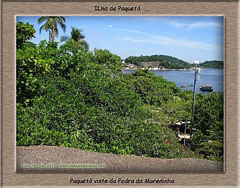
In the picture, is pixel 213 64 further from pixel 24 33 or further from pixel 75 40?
pixel 24 33

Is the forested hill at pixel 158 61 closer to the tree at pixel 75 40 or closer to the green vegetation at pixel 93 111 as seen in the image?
the green vegetation at pixel 93 111

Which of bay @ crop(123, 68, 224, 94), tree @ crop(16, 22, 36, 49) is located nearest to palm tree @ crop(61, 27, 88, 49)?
tree @ crop(16, 22, 36, 49)

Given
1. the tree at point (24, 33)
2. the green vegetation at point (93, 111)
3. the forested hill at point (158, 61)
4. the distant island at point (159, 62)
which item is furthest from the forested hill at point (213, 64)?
the tree at point (24, 33)

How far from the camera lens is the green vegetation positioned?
17.8 ft

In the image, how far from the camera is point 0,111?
489 cm

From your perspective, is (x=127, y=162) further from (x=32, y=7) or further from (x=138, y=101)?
(x=32, y=7)

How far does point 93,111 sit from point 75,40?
4.69 feet

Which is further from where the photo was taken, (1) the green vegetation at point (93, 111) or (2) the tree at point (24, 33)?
(1) the green vegetation at point (93, 111)

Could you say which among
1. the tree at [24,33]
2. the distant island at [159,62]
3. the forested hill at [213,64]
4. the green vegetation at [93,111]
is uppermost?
Answer: the tree at [24,33]

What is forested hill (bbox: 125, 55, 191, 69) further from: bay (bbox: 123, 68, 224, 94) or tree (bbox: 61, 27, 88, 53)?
tree (bbox: 61, 27, 88, 53)

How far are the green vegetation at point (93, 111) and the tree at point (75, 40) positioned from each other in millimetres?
50

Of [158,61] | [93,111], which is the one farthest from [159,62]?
[93,111]

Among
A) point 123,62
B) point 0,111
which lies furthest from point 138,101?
point 0,111

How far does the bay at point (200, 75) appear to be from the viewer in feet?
16.6
